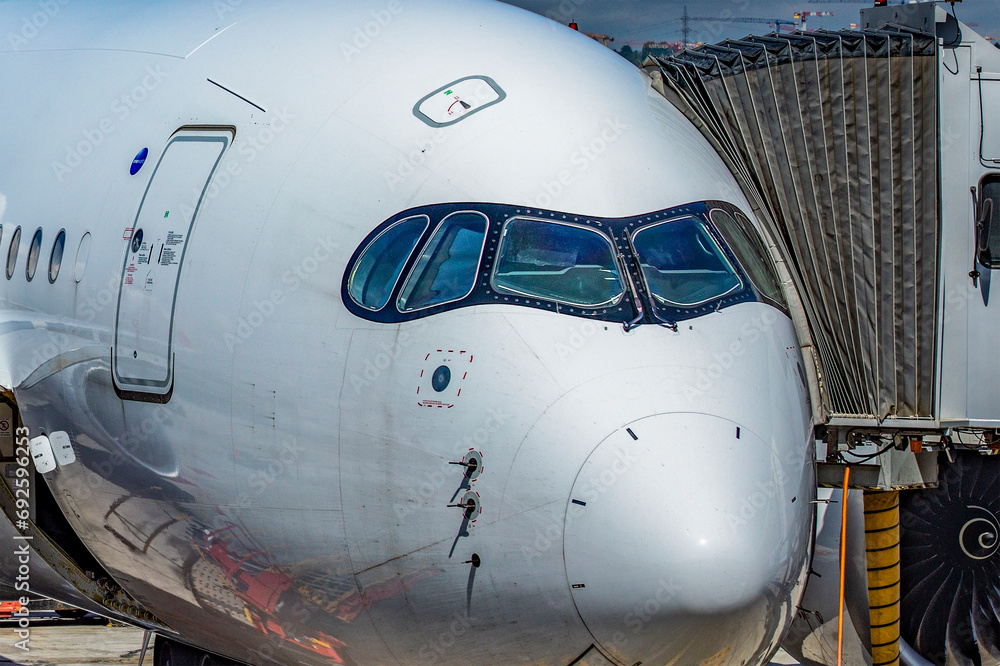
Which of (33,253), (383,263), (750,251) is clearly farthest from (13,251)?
(750,251)

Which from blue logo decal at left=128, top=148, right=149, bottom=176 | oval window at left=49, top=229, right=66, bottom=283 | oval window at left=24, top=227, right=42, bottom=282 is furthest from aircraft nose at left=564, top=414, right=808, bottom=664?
oval window at left=24, top=227, right=42, bottom=282

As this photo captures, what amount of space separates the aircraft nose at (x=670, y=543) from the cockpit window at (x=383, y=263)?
4.39 ft

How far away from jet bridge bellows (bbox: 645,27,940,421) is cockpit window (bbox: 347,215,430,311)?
2.64 m

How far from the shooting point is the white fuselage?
5.32m

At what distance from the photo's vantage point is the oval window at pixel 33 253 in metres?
7.87

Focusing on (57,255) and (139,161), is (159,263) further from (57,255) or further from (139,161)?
(57,255)

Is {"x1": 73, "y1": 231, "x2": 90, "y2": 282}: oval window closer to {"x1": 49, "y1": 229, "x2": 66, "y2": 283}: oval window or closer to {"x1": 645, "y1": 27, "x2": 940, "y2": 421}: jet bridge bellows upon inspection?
{"x1": 49, "y1": 229, "x2": 66, "y2": 283}: oval window

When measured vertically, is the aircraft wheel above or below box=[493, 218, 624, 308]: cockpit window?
below

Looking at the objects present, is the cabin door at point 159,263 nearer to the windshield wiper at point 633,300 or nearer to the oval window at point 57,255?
the oval window at point 57,255

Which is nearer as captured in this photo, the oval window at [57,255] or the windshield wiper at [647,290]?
the windshield wiper at [647,290]

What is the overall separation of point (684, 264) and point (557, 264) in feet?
2.29

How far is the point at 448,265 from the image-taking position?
231 inches

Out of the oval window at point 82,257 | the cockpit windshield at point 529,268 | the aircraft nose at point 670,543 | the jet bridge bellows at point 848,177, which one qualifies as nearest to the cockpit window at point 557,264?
the cockpit windshield at point 529,268

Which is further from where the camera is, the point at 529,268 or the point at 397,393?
the point at 529,268
